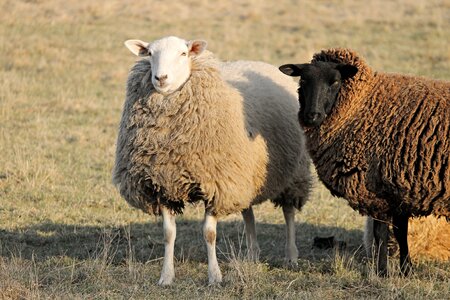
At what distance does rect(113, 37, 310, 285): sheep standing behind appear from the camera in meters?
7.12

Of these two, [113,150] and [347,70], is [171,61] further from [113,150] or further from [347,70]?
[113,150]

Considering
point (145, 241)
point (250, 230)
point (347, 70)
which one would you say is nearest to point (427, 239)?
point (250, 230)

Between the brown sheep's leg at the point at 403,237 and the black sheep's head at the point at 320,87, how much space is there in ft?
3.97

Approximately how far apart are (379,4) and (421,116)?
66.1 feet

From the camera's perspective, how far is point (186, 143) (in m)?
7.14

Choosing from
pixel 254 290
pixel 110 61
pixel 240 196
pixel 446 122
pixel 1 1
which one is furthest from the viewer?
pixel 1 1

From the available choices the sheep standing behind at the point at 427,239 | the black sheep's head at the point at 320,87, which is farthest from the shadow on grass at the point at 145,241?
the black sheep's head at the point at 320,87

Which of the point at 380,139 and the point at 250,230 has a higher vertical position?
the point at 380,139

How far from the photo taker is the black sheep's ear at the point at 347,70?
24.2 feet

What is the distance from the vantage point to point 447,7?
2480 cm

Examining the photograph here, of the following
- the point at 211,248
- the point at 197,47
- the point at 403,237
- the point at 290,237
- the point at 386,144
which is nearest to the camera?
the point at 386,144

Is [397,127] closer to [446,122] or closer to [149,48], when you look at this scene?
[446,122]

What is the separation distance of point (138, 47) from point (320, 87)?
1.85m

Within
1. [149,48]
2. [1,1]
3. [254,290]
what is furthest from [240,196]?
[1,1]
